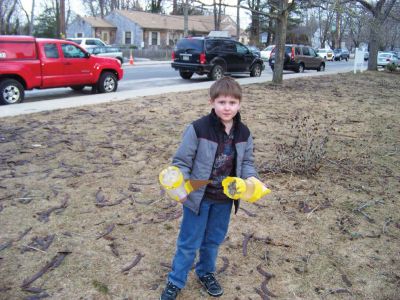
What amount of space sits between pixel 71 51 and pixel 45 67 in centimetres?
106

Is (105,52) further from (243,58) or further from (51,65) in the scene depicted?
(51,65)

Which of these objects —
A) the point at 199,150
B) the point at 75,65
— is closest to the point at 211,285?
the point at 199,150

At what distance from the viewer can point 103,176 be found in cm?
479

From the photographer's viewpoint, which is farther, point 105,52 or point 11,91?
point 105,52

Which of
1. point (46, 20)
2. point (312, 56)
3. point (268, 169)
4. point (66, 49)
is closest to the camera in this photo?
point (268, 169)

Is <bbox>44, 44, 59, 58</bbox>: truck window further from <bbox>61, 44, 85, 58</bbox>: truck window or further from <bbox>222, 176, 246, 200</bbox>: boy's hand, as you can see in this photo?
<bbox>222, 176, 246, 200</bbox>: boy's hand

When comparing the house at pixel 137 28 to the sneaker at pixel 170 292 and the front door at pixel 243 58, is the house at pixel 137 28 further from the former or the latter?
the sneaker at pixel 170 292

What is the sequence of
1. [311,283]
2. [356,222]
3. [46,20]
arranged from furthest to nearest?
[46,20]
[356,222]
[311,283]

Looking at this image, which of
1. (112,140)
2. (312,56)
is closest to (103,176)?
(112,140)

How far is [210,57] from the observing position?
52.5 ft

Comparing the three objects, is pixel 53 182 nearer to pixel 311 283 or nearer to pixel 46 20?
pixel 311 283

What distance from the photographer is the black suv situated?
52.0 ft

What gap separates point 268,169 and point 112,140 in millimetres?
2514

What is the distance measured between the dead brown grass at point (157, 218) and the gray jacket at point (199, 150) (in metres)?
0.80
